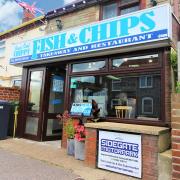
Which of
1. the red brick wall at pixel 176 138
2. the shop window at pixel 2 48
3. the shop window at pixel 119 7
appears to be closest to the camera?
the red brick wall at pixel 176 138

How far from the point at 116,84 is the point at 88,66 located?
Answer: 1210mm

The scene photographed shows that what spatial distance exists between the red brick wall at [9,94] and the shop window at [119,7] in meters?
4.84

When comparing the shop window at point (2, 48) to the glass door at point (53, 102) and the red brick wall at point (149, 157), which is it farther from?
the red brick wall at point (149, 157)

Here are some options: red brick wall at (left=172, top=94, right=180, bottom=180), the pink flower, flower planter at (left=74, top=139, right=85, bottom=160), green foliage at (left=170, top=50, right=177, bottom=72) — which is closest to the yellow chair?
the pink flower

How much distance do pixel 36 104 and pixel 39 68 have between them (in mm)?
1389

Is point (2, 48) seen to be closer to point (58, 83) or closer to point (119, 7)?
point (58, 83)

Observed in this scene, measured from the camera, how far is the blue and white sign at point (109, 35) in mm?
5812

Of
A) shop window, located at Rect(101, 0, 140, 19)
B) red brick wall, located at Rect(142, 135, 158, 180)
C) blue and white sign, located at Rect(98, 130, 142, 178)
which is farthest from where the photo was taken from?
shop window, located at Rect(101, 0, 140, 19)

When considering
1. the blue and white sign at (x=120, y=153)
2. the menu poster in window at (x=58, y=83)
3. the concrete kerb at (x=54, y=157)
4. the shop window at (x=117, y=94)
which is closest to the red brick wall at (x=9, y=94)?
the concrete kerb at (x=54, y=157)

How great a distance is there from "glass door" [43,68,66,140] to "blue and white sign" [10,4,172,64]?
3.55 ft

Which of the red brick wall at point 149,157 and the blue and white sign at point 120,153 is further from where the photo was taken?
the blue and white sign at point 120,153

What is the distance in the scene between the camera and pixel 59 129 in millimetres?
9719

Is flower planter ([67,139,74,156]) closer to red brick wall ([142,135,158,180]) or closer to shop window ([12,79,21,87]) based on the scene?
red brick wall ([142,135,158,180])

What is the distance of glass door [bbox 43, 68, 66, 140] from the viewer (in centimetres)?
914
